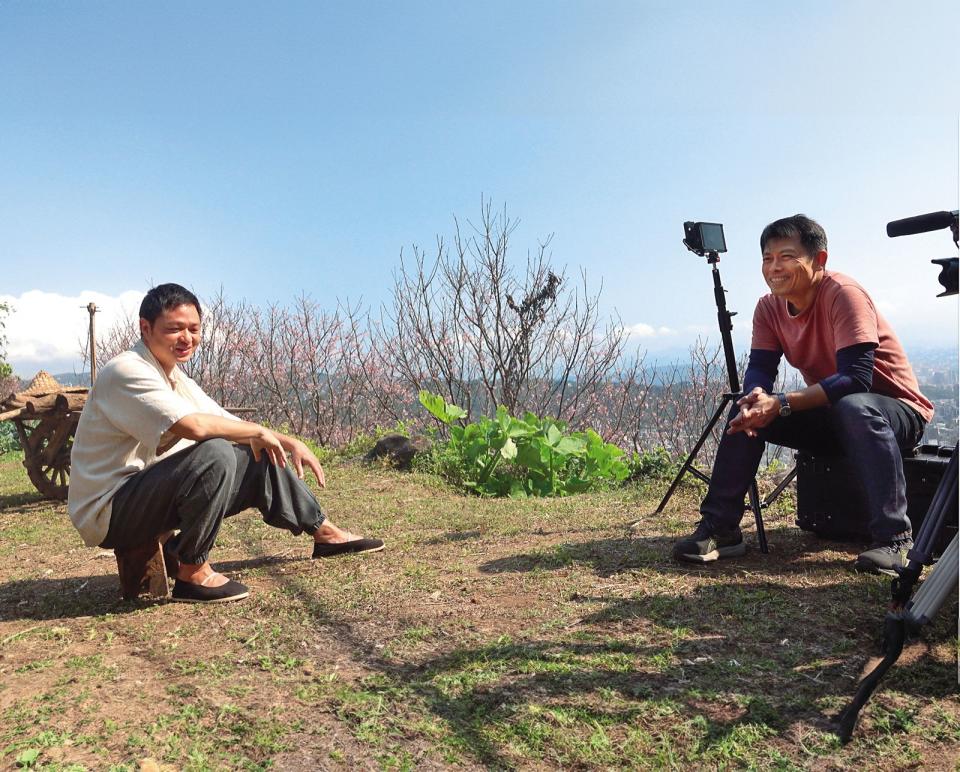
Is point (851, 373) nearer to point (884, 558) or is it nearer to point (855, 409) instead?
point (855, 409)

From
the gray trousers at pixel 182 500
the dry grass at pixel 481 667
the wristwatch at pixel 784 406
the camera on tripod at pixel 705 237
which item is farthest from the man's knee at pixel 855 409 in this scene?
the gray trousers at pixel 182 500

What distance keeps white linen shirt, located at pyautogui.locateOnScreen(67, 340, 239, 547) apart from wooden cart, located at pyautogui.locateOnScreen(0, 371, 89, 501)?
8.07ft

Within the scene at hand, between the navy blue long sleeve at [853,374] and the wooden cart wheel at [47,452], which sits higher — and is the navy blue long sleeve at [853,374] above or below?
above

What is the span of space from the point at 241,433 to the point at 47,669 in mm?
845

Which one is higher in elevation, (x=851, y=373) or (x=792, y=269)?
(x=792, y=269)

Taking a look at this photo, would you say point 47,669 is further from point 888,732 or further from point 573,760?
point 888,732

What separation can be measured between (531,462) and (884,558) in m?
3.18

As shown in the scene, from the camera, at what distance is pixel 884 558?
2.40 m

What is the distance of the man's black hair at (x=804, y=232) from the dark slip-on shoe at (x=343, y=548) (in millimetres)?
2059

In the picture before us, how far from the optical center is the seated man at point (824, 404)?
2455mm

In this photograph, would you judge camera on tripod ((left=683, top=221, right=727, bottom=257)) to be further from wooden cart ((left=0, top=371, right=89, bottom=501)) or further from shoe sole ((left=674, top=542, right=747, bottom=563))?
wooden cart ((left=0, top=371, right=89, bottom=501))

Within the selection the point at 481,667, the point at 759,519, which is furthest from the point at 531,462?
the point at 481,667

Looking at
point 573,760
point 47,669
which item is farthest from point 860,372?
point 47,669

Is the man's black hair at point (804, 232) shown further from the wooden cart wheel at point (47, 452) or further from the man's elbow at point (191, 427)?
the wooden cart wheel at point (47, 452)
